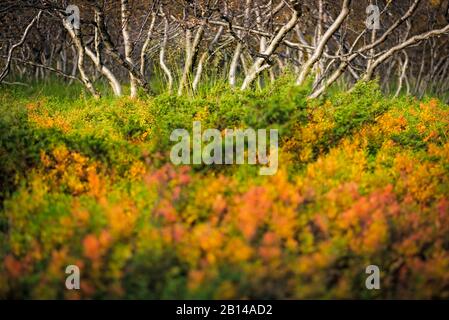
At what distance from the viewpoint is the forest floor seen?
3.89 m

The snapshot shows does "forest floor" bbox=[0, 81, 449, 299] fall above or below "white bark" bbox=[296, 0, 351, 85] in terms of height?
below

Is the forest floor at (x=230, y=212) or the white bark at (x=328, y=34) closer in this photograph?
the forest floor at (x=230, y=212)

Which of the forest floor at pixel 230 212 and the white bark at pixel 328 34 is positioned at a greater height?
the white bark at pixel 328 34

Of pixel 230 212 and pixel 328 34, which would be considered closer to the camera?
pixel 230 212

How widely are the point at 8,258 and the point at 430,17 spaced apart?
1398 centimetres

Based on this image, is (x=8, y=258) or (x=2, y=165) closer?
(x=8, y=258)

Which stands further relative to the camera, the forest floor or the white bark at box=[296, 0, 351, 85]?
the white bark at box=[296, 0, 351, 85]

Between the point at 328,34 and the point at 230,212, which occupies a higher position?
the point at 328,34

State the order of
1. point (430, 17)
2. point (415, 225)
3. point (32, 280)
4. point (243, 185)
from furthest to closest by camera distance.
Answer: point (430, 17) → point (243, 185) → point (415, 225) → point (32, 280)

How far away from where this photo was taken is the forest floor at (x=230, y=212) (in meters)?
3.89

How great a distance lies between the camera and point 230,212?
4539 millimetres
